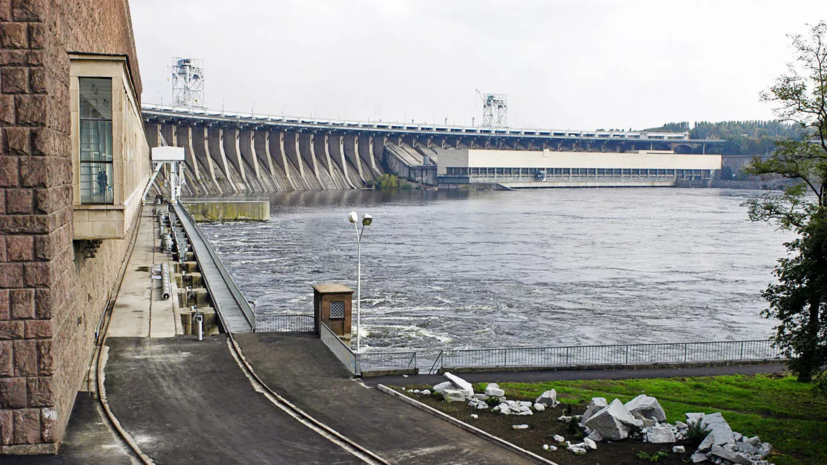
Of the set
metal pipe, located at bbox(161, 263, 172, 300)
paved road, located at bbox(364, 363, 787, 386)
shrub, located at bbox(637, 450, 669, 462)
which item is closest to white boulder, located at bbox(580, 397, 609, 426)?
shrub, located at bbox(637, 450, 669, 462)

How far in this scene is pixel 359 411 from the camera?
20.2 meters

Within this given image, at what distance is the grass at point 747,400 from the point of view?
64.0 feet

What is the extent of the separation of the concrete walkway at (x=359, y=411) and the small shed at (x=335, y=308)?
4.04ft

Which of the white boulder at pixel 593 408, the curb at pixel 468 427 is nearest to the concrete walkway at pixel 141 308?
the curb at pixel 468 427

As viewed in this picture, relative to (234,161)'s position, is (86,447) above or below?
below

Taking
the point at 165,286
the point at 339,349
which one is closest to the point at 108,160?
the point at 339,349

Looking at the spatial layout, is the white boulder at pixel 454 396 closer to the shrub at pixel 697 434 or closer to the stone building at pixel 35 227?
the shrub at pixel 697 434

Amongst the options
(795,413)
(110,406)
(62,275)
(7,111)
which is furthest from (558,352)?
(7,111)

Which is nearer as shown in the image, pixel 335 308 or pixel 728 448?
pixel 728 448

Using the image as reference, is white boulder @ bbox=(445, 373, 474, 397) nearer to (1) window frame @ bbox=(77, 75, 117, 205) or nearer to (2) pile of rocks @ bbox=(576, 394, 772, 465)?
(2) pile of rocks @ bbox=(576, 394, 772, 465)

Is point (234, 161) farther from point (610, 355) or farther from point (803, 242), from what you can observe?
point (803, 242)

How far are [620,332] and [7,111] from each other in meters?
31.6

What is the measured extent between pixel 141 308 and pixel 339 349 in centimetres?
1140

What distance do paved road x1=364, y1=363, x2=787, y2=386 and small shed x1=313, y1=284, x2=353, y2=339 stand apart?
4.64m
